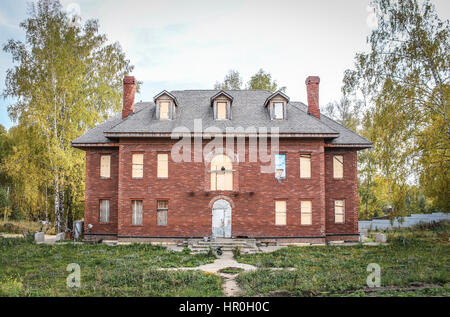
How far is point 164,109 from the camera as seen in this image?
21.7 metres

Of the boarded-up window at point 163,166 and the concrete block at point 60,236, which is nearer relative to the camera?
the boarded-up window at point 163,166

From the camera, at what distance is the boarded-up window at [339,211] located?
70.9ft

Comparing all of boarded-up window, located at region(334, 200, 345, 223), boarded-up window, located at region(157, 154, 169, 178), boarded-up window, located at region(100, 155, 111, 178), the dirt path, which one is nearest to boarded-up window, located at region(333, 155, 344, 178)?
boarded-up window, located at region(334, 200, 345, 223)

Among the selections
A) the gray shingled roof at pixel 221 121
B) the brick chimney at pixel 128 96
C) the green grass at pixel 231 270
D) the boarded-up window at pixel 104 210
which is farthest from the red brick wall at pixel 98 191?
the green grass at pixel 231 270

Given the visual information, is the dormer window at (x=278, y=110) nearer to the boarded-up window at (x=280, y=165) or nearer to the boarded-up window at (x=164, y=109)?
the boarded-up window at (x=280, y=165)

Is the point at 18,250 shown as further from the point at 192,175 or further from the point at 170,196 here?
the point at 192,175

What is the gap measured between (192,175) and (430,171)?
12297 millimetres

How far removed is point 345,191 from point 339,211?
1322 mm

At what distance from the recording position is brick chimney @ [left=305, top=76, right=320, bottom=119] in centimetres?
2275

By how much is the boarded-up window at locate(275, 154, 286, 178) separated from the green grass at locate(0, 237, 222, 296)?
6979mm

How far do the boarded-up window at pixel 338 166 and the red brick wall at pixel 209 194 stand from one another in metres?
1.79

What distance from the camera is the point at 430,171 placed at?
15.4m

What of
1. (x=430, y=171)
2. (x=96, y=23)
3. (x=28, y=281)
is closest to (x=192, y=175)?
(x=28, y=281)

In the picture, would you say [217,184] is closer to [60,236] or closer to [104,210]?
[104,210]
